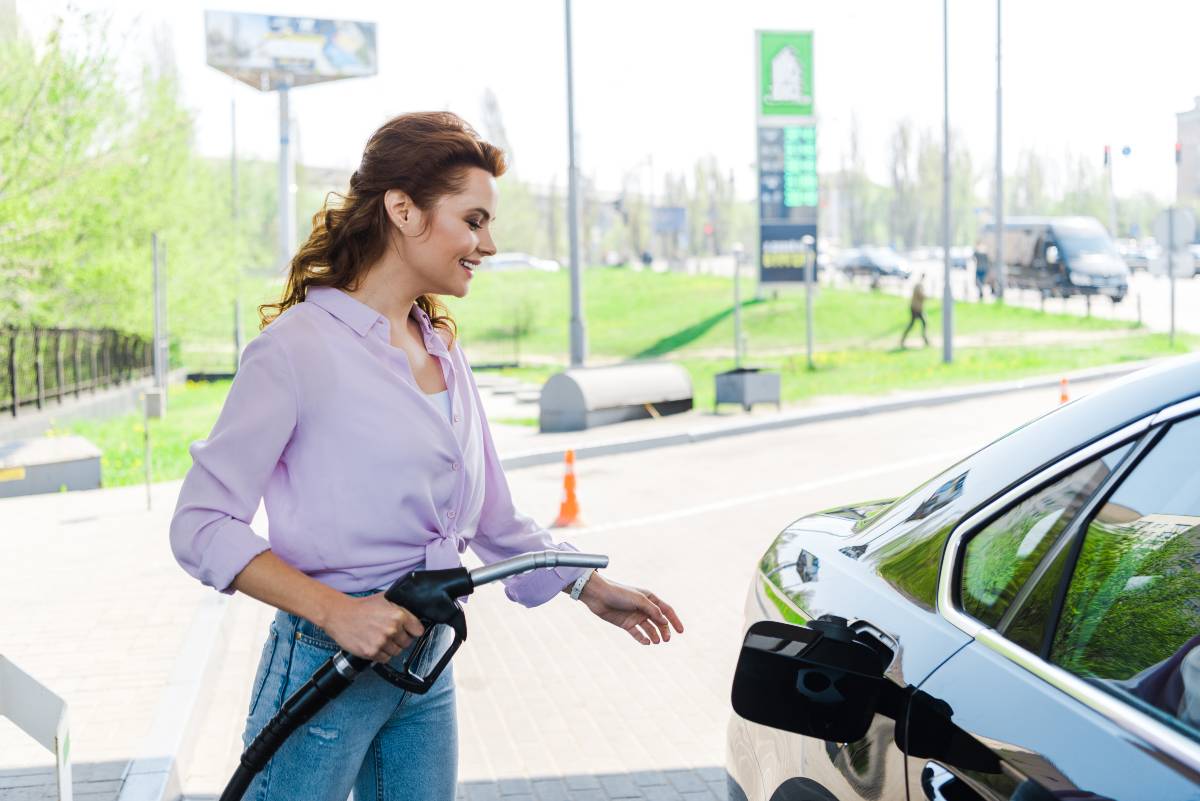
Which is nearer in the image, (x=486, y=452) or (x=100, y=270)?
(x=486, y=452)

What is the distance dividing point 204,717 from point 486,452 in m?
4.11

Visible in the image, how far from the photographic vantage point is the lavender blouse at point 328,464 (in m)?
2.50

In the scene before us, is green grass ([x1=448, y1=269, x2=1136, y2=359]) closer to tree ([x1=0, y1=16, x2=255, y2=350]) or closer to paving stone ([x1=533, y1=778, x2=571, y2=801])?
tree ([x1=0, y1=16, x2=255, y2=350])

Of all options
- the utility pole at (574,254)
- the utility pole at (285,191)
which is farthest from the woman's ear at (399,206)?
the utility pole at (285,191)

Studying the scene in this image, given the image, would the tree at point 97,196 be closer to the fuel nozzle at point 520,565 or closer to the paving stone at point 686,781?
the paving stone at point 686,781

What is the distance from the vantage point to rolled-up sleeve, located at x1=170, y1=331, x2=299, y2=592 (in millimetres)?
2469

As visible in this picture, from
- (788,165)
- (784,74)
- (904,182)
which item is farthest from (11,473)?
(904,182)

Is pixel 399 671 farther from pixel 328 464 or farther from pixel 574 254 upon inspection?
pixel 574 254

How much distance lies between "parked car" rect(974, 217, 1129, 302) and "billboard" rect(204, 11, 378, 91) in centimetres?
3059

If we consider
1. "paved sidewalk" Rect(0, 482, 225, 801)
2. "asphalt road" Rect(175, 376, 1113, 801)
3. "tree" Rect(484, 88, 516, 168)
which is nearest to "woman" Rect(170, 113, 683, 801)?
"paved sidewalk" Rect(0, 482, 225, 801)

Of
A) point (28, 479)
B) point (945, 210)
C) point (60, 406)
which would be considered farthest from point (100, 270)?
point (945, 210)

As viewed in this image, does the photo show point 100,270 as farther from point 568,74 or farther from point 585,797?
point 585,797

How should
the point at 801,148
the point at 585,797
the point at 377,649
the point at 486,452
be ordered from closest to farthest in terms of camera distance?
1. the point at 377,649
2. the point at 486,452
3. the point at 585,797
4. the point at 801,148

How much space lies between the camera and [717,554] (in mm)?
10320
